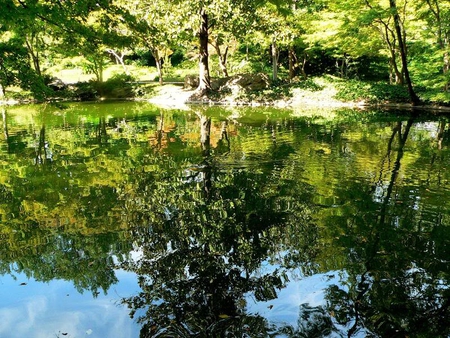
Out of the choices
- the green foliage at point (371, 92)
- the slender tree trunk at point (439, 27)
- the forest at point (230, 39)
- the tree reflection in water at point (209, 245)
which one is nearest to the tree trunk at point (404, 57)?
the forest at point (230, 39)

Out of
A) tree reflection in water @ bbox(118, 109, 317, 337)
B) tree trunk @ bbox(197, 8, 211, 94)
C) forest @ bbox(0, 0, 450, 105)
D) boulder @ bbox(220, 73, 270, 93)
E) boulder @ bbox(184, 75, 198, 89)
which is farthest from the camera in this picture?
boulder @ bbox(184, 75, 198, 89)

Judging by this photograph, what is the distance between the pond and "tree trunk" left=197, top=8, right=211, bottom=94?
1629 centimetres

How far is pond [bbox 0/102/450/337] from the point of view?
3.90 meters

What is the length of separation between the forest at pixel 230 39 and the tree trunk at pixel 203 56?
0.07 metres

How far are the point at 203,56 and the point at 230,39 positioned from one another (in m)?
2.96

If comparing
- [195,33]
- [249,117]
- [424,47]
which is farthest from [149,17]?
[424,47]

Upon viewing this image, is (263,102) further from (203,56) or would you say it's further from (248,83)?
(203,56)

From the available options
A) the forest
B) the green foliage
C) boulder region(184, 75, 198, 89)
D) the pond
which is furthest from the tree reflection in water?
boulder region(184, 75, 198, 89)

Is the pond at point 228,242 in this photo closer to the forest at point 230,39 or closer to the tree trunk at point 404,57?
the forest at point 230,39

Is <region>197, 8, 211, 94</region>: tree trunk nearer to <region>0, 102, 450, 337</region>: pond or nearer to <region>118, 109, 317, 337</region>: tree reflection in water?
<region>0, 102, 450, 337</region>: pond

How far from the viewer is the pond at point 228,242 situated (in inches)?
154

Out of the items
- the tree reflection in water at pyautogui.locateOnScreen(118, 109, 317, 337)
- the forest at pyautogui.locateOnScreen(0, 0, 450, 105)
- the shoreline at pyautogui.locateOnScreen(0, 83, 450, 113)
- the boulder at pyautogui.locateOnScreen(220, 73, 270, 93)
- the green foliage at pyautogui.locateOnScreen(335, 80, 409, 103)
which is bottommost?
the tree reflection in water at pyautogui.locateOnScreen(118, 109, 317, 337)

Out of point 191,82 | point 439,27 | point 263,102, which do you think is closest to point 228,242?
point 439,27

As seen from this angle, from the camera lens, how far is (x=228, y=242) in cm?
547
